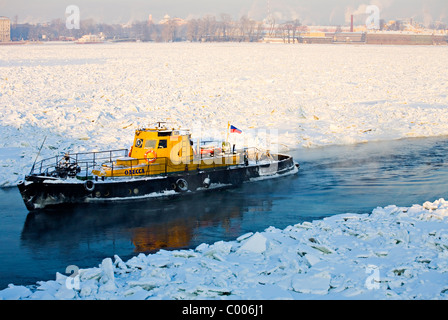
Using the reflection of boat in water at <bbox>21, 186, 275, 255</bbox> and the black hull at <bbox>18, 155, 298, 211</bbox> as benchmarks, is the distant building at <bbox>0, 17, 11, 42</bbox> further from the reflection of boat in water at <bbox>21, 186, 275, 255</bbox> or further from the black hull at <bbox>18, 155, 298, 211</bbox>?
the reflection of boat in water at <bbox>21, 186, 275, 255</bbox>

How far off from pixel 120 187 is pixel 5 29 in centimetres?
8600

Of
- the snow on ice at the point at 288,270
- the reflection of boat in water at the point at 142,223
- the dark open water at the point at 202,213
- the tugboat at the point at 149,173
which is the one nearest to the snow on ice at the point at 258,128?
the snow on ice at the point at 288,270

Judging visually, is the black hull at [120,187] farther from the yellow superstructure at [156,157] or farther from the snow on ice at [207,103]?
the snow on ice at [207,103]

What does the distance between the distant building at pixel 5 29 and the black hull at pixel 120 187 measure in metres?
81.7

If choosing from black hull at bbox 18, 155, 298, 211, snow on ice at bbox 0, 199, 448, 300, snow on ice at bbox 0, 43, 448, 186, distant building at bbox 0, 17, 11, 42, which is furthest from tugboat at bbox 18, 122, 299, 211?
distant building at bbox 0, 17, 11, 42

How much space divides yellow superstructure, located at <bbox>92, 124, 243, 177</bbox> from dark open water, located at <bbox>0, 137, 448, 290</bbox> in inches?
50.7

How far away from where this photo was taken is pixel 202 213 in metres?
18.1

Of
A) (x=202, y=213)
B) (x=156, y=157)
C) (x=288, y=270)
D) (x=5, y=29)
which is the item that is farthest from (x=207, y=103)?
(x=5, y=29)

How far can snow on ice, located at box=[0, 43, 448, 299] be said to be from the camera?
1130 centimetres

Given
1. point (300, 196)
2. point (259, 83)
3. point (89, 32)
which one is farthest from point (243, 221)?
point (89, 32)

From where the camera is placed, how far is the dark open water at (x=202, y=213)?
14.4 metres

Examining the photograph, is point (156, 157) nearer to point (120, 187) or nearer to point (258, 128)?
point (120, 187)
